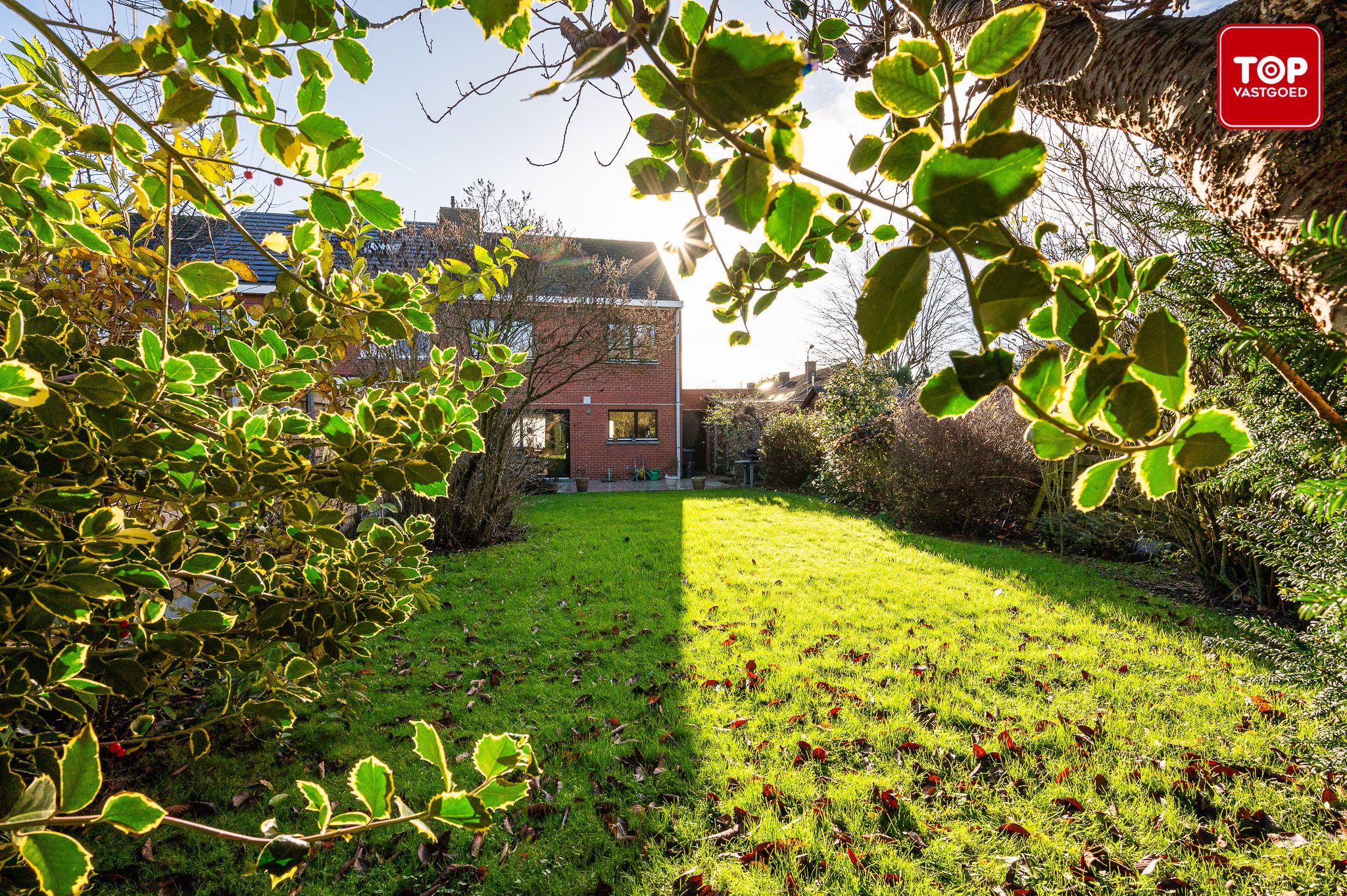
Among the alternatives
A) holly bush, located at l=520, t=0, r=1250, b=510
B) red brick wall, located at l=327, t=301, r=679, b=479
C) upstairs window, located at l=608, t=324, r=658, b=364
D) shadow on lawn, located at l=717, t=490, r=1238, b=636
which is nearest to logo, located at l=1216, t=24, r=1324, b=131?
holly bush, located at l=520, t=0, r=1250, b=510

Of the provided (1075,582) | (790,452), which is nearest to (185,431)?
(1075,582)

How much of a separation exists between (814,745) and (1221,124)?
293 centimetres

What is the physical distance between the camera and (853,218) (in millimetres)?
923

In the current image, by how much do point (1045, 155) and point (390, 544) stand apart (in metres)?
2.08

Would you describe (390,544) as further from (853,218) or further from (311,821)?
(853,218)

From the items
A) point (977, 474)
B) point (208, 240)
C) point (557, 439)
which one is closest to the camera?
point (208, 240)

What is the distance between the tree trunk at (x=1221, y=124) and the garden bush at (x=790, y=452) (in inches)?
487

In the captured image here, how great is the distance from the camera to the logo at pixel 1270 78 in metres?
0.85

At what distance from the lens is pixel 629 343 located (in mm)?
10164

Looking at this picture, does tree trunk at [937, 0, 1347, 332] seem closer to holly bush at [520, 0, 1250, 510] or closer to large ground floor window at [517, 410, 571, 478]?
holly bush at [520, 0, 1250, 510]

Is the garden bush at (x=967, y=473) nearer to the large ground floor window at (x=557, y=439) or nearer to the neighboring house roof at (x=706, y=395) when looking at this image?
the large ground floor window at (x=557, y=439)

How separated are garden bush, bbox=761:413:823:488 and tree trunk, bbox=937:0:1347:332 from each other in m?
12.4

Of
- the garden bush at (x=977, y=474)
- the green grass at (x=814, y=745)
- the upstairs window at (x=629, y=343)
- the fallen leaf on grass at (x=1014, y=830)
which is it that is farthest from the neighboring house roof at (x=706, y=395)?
the fallen leaf on grass at (x=1014, y=830)

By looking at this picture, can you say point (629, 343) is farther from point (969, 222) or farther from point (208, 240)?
point (969, 222)
